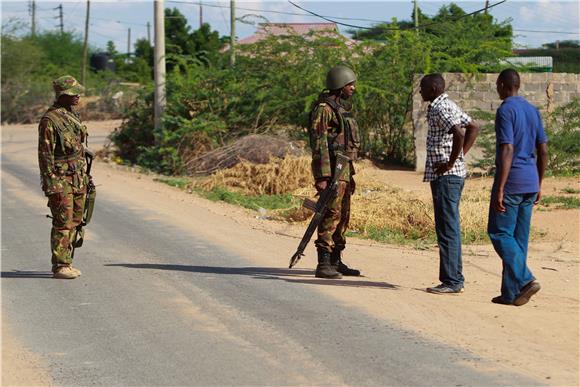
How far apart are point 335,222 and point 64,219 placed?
261cm

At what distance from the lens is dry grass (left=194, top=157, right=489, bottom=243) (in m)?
13.1

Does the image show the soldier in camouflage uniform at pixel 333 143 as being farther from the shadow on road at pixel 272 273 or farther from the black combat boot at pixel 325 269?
the shadow on road at pixel 272 273

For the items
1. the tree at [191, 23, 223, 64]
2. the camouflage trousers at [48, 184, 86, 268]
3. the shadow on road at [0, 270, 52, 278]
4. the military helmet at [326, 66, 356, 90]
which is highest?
the tree at [191, 23, 223, 64]

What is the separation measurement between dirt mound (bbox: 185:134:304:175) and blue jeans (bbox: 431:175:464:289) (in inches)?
421

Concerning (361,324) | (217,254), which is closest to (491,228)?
(361,324)

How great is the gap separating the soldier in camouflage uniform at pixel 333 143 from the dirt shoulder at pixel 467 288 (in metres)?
0.50

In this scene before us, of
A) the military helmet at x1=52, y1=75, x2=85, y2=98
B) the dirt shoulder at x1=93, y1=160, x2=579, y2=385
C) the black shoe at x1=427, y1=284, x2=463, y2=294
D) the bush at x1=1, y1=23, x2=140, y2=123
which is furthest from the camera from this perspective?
the bush at x1=1, y1=23, x2=140, y2=123

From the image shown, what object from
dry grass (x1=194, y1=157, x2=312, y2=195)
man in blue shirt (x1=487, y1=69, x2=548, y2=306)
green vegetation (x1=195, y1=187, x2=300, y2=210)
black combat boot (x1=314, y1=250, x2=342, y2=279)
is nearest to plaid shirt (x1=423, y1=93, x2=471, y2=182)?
man in blue shirt (x1=487, y1=69, x2=548, y2=306)

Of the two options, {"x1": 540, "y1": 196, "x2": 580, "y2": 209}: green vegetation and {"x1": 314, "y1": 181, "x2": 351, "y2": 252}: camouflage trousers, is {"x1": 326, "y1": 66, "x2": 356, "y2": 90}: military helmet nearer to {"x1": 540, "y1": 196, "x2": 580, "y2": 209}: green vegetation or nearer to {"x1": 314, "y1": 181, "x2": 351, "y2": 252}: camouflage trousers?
{"x1": 314, "y1": 181, "x2": 351, "y2": 252}: camouflage trousers

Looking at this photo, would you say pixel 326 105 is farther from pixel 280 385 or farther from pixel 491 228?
pixel 280 385

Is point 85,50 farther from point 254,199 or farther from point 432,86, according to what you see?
point 432,86

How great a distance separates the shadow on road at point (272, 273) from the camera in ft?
31.6

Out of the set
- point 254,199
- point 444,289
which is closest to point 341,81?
point 444,289

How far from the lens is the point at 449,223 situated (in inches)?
347
